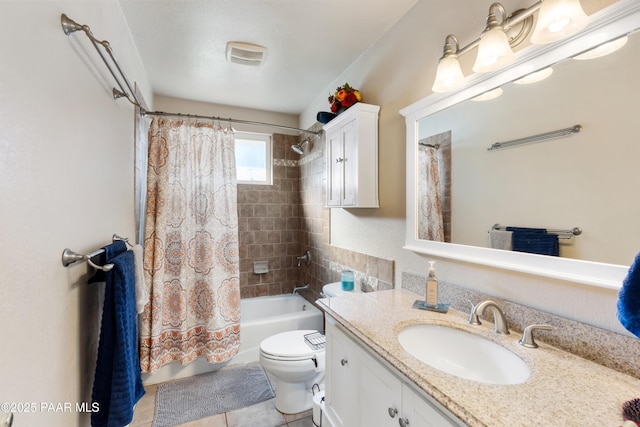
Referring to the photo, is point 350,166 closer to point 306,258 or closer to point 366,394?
point 366,394

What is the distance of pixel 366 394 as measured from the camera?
1.09 m

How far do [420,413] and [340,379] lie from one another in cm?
55

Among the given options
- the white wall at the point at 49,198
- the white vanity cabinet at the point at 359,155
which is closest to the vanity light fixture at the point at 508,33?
the white vanity cabinet at the point at 359,155

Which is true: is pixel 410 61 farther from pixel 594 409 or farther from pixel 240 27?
pixel 594 409

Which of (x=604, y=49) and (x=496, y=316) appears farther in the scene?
(x=496, y=316)

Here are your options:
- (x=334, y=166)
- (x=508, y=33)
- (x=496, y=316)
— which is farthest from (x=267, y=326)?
(x=508, y=33)

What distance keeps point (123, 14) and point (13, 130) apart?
4.79 feet

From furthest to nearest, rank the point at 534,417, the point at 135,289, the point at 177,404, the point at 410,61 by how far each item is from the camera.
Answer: the point at 177,404
the point at 410,61
the point at 135,289
the point at 534,417

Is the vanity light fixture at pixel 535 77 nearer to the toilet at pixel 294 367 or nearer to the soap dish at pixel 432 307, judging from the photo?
the soap dish at pixel 432 307

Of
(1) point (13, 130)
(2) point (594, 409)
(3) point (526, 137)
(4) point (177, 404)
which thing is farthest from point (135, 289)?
(3) point (526, 137)

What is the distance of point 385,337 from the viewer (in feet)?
3.35

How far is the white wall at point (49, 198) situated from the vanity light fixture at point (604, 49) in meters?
1.63

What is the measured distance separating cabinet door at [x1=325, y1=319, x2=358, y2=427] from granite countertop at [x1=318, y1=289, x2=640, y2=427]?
0.23 m

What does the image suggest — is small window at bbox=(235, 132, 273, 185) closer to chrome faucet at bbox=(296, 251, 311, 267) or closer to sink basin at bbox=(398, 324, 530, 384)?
chrome faucet at bbox=(296, 251, 311, 267)
